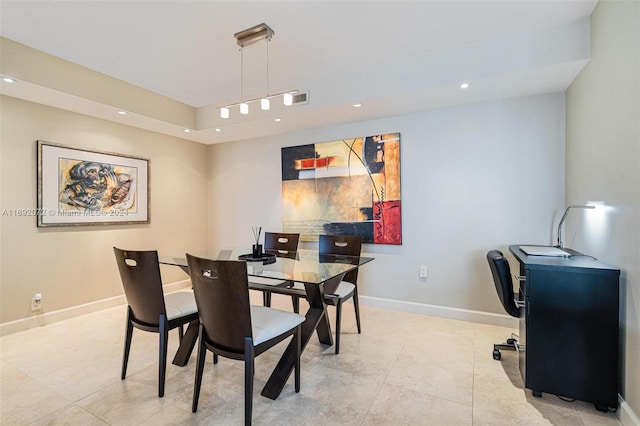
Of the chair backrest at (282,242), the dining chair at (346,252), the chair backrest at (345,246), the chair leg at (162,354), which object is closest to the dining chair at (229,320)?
the chair leg at (162,354)

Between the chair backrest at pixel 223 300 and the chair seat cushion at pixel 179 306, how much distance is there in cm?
44

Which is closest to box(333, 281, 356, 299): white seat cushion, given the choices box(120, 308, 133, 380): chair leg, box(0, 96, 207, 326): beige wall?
box(120, 308, 133, 380): chair leg

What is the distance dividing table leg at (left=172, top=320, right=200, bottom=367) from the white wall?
2021 mm

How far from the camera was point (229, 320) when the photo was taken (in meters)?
1.57

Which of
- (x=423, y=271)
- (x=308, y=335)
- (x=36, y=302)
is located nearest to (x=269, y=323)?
(x=308, y=335)

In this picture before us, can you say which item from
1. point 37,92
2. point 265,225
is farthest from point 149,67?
point 265,225

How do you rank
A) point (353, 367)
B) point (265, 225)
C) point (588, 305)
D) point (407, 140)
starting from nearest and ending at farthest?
1. point (588, 305)
2. point (353, 367)
3. point (407, 140)
4. point (265, 225)

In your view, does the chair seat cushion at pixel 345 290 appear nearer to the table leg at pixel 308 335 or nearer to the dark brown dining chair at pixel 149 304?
the table leg at pixel 308 335

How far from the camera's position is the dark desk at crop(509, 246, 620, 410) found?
170 centimetres

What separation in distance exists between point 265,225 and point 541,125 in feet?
11.3

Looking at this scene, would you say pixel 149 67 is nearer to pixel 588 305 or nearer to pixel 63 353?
pixel 63 353

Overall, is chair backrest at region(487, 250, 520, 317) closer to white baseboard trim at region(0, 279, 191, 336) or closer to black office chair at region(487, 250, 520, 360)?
black office chair at region(487, 250, 520, 360)

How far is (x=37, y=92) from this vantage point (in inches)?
108

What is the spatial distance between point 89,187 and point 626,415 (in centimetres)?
487
